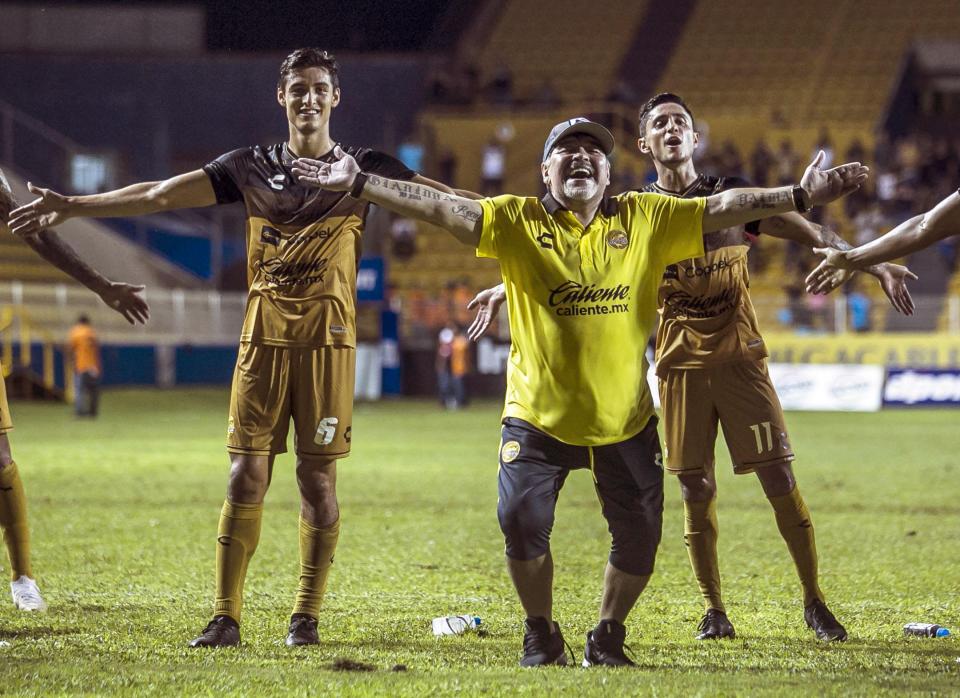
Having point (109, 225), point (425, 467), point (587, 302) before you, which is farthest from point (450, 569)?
point (109, 225)

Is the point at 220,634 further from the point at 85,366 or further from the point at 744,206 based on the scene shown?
the point at 85,366

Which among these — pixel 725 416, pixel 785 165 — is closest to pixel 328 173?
pixel 725 416

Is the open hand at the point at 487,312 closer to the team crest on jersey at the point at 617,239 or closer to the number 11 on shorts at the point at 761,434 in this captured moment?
the team crest on jersey at the point at 617,239

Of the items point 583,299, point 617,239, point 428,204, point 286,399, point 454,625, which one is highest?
point 428,204

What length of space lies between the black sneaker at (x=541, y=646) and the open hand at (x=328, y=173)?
1.83 meters

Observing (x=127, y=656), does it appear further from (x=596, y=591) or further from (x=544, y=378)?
(x=596, y=591)

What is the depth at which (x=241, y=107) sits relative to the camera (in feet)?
139

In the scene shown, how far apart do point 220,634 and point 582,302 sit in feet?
6.89

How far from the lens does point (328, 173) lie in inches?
201

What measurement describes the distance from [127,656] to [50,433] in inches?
646

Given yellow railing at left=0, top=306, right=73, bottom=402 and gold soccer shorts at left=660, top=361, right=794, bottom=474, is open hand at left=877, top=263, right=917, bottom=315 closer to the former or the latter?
gold soccer shorts at left=660, top=361, right=794, bottom=474

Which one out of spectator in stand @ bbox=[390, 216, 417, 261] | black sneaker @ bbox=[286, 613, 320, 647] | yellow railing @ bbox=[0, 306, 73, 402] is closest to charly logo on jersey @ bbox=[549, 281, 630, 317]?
black sneaker @ bbox=[286, 613, 320, 647]

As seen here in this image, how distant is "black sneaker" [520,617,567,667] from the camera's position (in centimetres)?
539

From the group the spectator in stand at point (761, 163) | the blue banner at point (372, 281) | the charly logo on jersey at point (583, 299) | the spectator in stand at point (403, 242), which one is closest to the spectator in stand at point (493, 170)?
the spectator in stand at point (403, 242)
